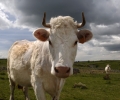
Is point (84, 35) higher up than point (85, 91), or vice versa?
point (84, 35)

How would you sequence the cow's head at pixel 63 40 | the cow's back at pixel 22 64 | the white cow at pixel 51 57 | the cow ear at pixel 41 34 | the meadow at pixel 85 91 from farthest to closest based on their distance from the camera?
the meadow at pixel 85 91 → the cow's back at pixel 22 64 → the cow ear at pixel 41 34 → the white cow at pixel 51 57 → the cow's head at pixel 63 40

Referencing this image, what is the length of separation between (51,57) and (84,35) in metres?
1.12

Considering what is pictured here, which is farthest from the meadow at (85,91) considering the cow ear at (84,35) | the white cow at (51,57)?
the cow ear at (84,35)

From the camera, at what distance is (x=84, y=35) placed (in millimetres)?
5387

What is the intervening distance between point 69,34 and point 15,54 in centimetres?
358

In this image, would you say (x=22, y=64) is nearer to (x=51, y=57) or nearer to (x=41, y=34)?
(x=41, y=34)

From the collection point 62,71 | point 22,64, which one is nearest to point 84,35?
point 62,71

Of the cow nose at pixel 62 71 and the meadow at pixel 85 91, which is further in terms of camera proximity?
the meadow at pixel 85 91

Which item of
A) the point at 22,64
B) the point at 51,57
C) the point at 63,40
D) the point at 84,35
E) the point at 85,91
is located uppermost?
the point at 84,35

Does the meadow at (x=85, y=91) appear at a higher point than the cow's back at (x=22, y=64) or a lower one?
lower

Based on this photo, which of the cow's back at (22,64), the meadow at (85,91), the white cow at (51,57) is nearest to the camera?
the white cow at (51,57)

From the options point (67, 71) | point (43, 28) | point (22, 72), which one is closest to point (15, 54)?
point (22, 72)

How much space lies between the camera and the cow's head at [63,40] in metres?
4.22

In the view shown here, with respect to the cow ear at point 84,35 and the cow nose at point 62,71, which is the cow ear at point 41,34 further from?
the cow nose at point 62,71
